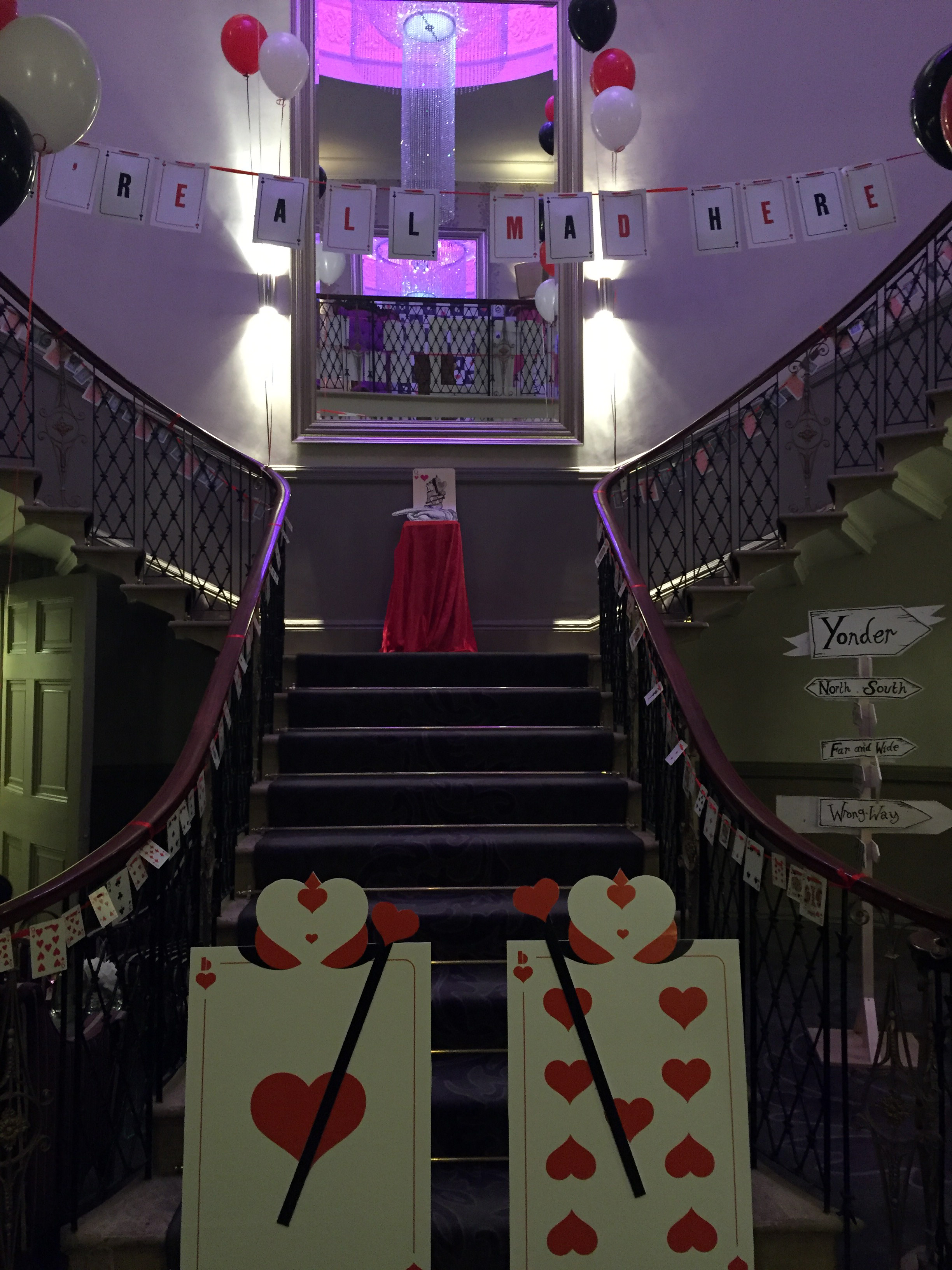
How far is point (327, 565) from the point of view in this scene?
614cm

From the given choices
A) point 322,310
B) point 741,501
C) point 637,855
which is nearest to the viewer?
point 637,855

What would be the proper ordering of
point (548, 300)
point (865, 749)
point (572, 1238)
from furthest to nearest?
point (548, 300), point (865, 749), point (572, 1238)

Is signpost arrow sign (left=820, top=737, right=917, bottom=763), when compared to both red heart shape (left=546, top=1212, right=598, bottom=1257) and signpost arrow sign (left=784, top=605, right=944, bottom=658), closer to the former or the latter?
signpost arrow sign (left=784, top=605, right=944, bottom=658)

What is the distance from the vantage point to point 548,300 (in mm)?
6879

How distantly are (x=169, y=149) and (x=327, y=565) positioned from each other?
283 centimetres

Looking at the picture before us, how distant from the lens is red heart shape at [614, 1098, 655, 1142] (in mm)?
1677

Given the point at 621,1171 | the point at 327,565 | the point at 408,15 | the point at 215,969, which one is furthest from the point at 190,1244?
the point at 408,15

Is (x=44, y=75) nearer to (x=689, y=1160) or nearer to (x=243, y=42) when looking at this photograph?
(x=243, y=42)

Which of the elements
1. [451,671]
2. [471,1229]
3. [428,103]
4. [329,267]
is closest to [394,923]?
[471,1229]

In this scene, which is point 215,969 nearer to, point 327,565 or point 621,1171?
point 621,1171

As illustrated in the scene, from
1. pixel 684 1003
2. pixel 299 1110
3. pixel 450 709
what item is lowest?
pixel 299 1110

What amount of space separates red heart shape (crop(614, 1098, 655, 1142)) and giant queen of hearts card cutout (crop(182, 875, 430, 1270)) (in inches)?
13.5

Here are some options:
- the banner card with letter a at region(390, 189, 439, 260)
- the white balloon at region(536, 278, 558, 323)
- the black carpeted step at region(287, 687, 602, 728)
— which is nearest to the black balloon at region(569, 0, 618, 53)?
the white balloon at region(536, 278, 558, 323)

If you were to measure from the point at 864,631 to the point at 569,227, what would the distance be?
106 inches
